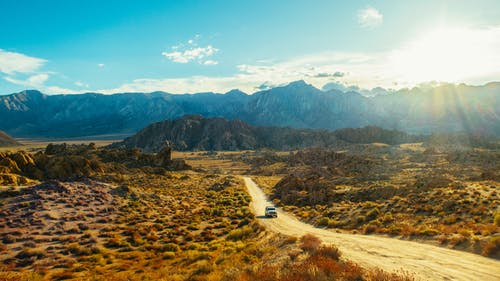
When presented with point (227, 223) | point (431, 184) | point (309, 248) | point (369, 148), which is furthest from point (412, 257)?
point (369, 148)

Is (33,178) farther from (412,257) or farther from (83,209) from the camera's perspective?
(412,257)

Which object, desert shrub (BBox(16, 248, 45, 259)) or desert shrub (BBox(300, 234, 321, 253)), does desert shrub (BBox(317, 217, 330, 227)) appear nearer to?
desert shrub (BBox(300, 234, 321, 253))

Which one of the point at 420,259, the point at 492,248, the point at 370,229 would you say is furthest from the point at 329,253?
the point at 370,229

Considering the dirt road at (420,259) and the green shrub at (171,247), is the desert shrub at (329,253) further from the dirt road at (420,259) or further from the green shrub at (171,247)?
the green shrub at (171,247)

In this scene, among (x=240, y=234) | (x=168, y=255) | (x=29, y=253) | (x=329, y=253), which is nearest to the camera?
(x=329, y=253)

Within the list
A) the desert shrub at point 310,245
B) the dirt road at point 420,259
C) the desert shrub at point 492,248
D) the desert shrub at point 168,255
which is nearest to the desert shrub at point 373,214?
the dirt road at point 420,259

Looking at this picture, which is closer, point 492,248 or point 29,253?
point 492,248

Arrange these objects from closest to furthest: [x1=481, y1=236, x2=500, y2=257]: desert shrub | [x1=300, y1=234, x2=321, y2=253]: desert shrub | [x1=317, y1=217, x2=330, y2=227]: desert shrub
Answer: [x1=481, y1=236, x2=500, y2=257]: desert shrub → [x1=300, y1=234, x2=321, y2=253]: desert shrub → [x1=317, y1=217, x2=330, y2=227]: desert shrub

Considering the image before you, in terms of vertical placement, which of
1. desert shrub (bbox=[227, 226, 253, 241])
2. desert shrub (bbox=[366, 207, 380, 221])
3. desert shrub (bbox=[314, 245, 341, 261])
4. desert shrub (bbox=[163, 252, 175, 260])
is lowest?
desert shrub (bbox=[366, 207, 380, 221])

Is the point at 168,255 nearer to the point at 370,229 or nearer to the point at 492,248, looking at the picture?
the point at 370,229

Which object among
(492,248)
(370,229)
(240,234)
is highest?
(492,248)

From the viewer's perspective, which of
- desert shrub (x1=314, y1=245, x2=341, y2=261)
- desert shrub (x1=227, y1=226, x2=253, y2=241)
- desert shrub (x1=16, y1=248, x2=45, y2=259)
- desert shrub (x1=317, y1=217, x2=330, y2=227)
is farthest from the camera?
desert shrub (x1=317, y1=217, x2=330, y2=227)

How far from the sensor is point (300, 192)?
46.2m

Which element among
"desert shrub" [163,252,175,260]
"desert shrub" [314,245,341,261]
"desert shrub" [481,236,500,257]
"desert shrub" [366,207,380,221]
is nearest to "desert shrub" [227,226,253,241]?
"desert shrub" [163,252,175,260]
